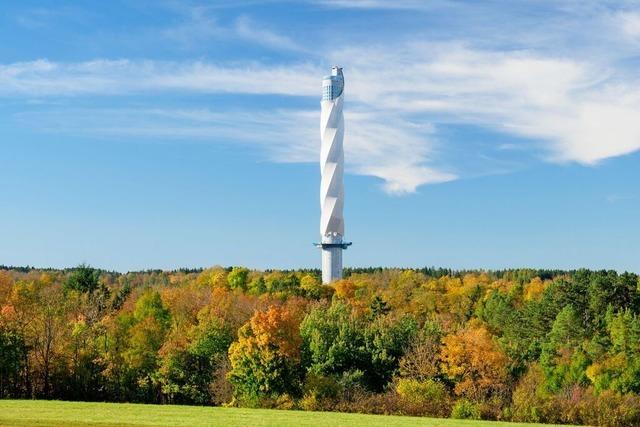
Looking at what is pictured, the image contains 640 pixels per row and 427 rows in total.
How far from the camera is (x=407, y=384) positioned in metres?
46.8

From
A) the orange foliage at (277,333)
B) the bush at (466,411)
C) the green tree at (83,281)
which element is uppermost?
the green tree at (83,281)

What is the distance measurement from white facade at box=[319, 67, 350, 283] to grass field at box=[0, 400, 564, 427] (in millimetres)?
70789

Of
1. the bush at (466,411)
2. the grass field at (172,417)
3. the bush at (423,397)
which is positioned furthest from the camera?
the bush at (423,397)

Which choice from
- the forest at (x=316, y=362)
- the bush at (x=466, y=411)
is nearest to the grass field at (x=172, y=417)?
the bush at (x=466, y=411)

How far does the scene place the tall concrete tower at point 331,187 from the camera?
376ft

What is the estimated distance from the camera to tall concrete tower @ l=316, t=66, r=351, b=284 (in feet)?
376

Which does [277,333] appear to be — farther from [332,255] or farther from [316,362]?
[332,255]

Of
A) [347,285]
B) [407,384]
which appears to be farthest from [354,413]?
[347,285]

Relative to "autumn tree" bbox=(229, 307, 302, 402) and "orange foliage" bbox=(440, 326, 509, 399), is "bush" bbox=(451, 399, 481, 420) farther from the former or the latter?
"autumn tree" bbox=(229, 307, 302, 402)

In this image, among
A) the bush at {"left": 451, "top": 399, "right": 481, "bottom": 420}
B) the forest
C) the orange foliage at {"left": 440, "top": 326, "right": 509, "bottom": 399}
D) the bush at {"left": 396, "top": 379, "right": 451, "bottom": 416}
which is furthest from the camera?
the orange foliage at {"left": 440, "top": 326, "right": 509, "bottom": 399}

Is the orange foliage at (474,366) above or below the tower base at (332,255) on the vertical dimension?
below

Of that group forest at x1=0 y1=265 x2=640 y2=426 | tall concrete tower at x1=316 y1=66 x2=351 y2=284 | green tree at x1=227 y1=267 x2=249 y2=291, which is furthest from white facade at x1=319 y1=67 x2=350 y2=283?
forest at x1=0 y1=265 x2=640 y2=426

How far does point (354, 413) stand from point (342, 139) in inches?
2919

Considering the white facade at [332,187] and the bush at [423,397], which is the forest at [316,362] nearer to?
the bush at [423,397]
